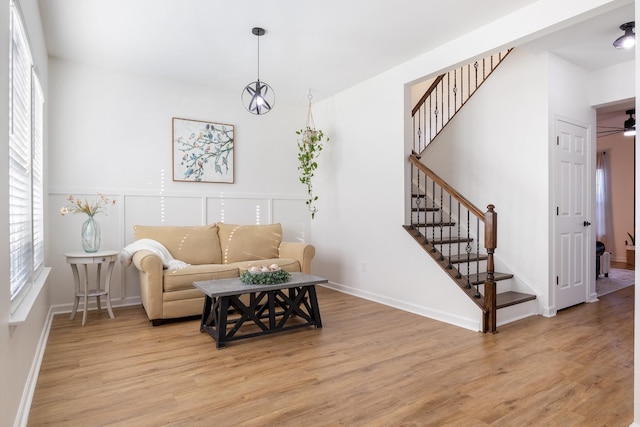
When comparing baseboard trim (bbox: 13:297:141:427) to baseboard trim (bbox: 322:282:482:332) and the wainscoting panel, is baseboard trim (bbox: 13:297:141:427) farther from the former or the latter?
baseboard trim (bbox: 322:282:482:332)

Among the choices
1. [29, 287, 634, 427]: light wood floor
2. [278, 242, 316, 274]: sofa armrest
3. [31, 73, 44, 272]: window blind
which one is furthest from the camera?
[278, 242, 316, 274]: sofa armrest

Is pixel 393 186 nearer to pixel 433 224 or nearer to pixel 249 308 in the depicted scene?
pixel 433 224

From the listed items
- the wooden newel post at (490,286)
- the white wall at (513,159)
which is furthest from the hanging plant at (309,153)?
the wooden newel post at (490,286)

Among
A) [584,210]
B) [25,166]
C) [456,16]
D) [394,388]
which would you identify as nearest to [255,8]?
[456,16]

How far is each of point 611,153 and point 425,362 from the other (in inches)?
306

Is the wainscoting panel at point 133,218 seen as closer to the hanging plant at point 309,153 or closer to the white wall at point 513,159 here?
the hanging plant at point 309,153

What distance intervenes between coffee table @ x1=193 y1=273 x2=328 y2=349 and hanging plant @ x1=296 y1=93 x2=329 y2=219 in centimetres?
220

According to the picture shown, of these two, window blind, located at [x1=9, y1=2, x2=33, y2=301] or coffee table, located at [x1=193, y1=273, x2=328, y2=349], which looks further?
coffee table, located at [x1=193, y1=273, x2=328, y2=349]

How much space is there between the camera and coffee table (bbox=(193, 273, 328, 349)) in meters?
3.07

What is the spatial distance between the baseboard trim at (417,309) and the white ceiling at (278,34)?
2.60 metres

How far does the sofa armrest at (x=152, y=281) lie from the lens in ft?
11.7

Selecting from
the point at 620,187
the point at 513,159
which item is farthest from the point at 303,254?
the point at 620,187

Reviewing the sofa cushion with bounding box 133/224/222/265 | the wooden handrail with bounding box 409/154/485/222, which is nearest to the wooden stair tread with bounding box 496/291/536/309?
the wooden handrail with bounding box 409/154/485/222

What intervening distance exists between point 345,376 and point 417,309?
1.75 m
